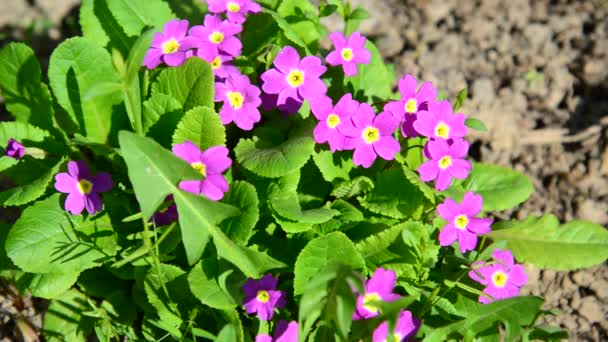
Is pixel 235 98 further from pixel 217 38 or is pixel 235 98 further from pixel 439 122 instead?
pixel 439 122

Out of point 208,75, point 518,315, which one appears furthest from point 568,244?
point 208,75

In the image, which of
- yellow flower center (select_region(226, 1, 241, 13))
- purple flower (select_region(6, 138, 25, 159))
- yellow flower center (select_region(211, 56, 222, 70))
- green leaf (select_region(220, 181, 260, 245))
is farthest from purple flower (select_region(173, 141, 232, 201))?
yellow flower center (select_region(226, 1, 241, 13))

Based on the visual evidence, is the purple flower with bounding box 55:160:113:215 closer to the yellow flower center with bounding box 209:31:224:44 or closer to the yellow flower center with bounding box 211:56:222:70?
the yellow flower center with bounding box 211:56:222:70

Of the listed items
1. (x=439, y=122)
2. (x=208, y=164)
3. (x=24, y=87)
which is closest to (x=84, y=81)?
(x=24, y=87)

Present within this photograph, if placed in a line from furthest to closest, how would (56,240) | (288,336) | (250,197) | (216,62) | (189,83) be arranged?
(216,62) < (189,83) < (56,240) < (250,197) < (288,336)

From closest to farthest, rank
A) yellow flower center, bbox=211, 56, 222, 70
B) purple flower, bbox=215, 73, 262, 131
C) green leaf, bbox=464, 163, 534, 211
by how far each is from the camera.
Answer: purple flower, bbox=215, 73, 262, 131 → yellow flower center, bbox=211, 56, 222, 70 → green leaf, bbox=464, 163, 534, 211

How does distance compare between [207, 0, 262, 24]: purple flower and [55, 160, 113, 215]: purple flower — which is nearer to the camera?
[55, 160, 113, 215]: purple flower

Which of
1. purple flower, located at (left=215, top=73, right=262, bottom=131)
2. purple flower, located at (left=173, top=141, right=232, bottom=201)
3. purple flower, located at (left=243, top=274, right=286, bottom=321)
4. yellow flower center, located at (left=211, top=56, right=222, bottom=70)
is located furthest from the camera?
yellow flower center, located at (left=211, top=56, right=222, bottom=70)
